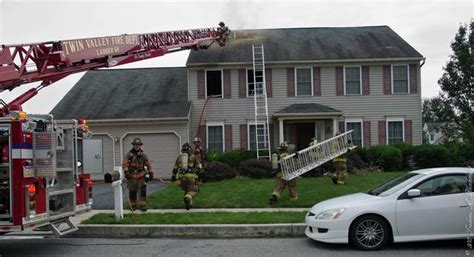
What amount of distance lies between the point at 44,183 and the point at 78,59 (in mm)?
3822

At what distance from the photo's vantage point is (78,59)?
10500mm

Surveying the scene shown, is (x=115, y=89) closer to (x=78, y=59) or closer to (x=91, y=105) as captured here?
(x=91, y=105)

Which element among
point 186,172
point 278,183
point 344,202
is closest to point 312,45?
point 278,183

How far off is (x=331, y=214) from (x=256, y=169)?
1009cm

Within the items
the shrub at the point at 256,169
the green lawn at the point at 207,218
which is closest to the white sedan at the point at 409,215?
the green lawn at the point at 207,218

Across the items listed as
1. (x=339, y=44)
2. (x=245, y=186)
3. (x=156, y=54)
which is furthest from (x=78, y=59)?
(x=339, y=44)

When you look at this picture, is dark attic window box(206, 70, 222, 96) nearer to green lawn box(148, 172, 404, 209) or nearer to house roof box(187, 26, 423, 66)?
house roof box(187, 26, 423, 66)

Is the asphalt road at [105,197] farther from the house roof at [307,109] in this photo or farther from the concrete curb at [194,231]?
the house roof at [307,109]

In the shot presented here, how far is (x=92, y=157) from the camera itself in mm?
9125

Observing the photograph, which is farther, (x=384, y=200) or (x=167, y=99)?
(x=167, y=99)

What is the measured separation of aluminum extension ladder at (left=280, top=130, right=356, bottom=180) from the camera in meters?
13.3

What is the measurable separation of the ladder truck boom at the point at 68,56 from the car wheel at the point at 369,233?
19.8ft

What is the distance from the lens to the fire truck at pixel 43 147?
7.10 meters

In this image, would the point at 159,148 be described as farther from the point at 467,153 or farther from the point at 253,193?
the point at 467,153
